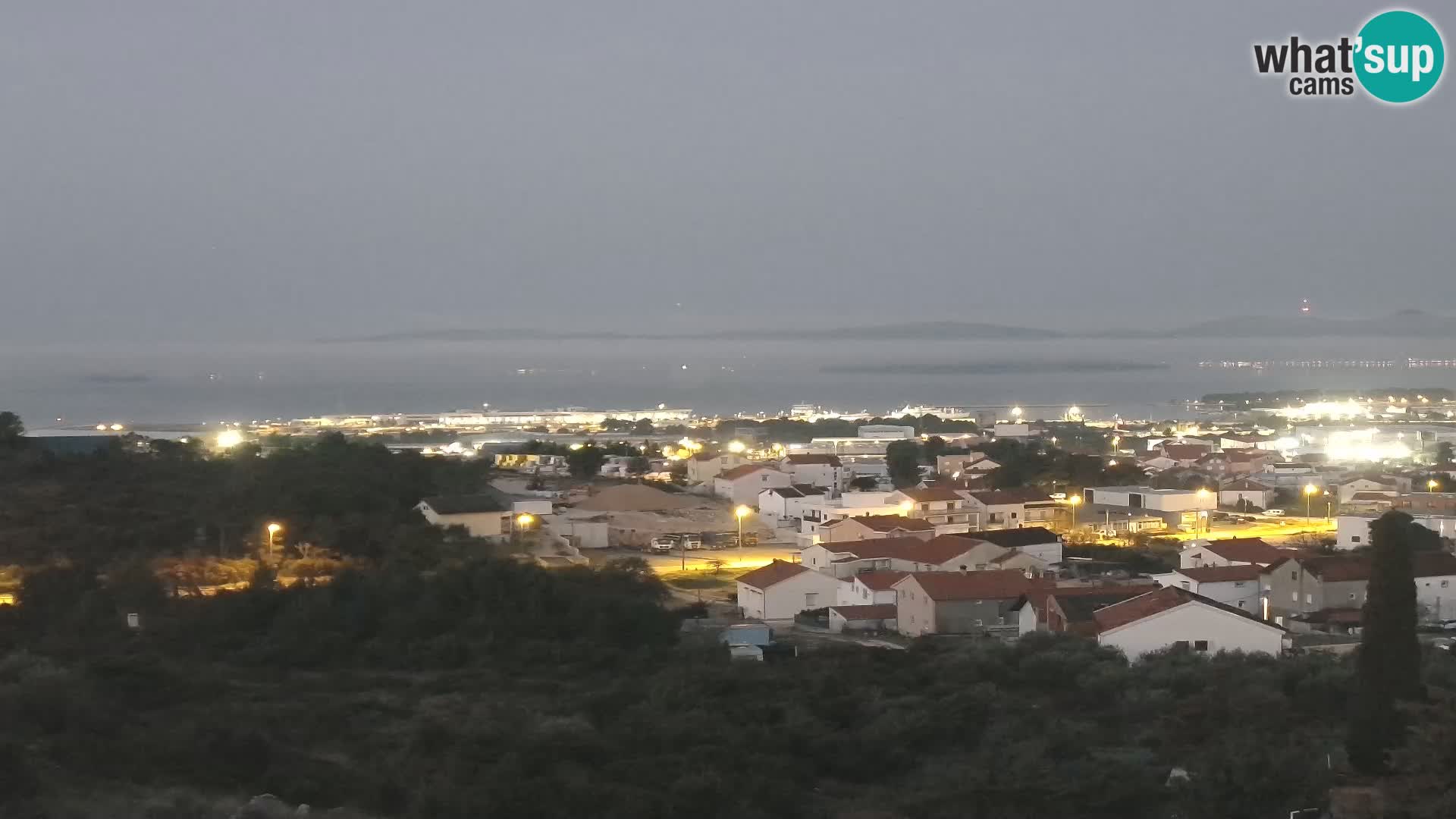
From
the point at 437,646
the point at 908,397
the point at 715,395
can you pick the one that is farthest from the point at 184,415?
the point at 437,646

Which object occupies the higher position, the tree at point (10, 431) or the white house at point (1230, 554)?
the tree at point (10, 431)

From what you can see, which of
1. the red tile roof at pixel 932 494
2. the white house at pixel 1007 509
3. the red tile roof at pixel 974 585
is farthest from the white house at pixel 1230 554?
the red tile roof at pixel 932 494

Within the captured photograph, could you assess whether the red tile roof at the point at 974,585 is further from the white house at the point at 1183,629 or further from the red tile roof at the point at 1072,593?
the white house at the point at 1183,629

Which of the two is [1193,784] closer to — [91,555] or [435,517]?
[91,555]

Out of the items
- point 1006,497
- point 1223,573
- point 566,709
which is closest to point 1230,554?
point 1223,573

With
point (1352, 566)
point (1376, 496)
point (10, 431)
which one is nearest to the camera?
point (1352, 566)

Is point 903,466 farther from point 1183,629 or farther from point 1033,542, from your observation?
point 1183,629

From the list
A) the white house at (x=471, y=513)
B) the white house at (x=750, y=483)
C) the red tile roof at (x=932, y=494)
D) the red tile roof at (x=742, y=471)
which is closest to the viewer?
the white house at (x=471, y=513)

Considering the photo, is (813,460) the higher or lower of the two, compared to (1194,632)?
higher
